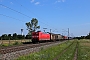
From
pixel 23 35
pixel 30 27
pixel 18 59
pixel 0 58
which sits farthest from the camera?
pixel 30 27

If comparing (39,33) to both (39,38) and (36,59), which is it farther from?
(36,59)

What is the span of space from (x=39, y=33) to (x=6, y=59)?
156ft

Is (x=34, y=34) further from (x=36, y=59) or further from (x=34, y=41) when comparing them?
(x=36, y=59)

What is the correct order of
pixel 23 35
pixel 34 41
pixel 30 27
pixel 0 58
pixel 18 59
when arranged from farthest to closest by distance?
pixel 30 27 < pixel 23 35 < pixel 34 41 < pixel 18 59 < pixel 0 58

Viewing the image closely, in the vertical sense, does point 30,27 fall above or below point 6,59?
above

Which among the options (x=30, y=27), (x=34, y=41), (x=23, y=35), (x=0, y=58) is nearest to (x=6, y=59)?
(x=0, y=58)

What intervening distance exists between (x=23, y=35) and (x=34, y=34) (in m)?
59.3

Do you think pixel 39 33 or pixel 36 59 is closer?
pixel 36 59

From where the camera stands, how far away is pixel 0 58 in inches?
652

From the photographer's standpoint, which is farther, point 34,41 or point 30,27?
point 30,27

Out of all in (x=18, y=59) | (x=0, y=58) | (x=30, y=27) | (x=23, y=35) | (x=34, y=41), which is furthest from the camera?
(x=30, y=27)

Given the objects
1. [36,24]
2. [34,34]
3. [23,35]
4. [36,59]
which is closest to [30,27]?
[36,24]

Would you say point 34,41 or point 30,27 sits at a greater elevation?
point 30,27

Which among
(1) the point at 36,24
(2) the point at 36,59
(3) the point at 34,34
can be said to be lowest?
(2) the point at 36,59
